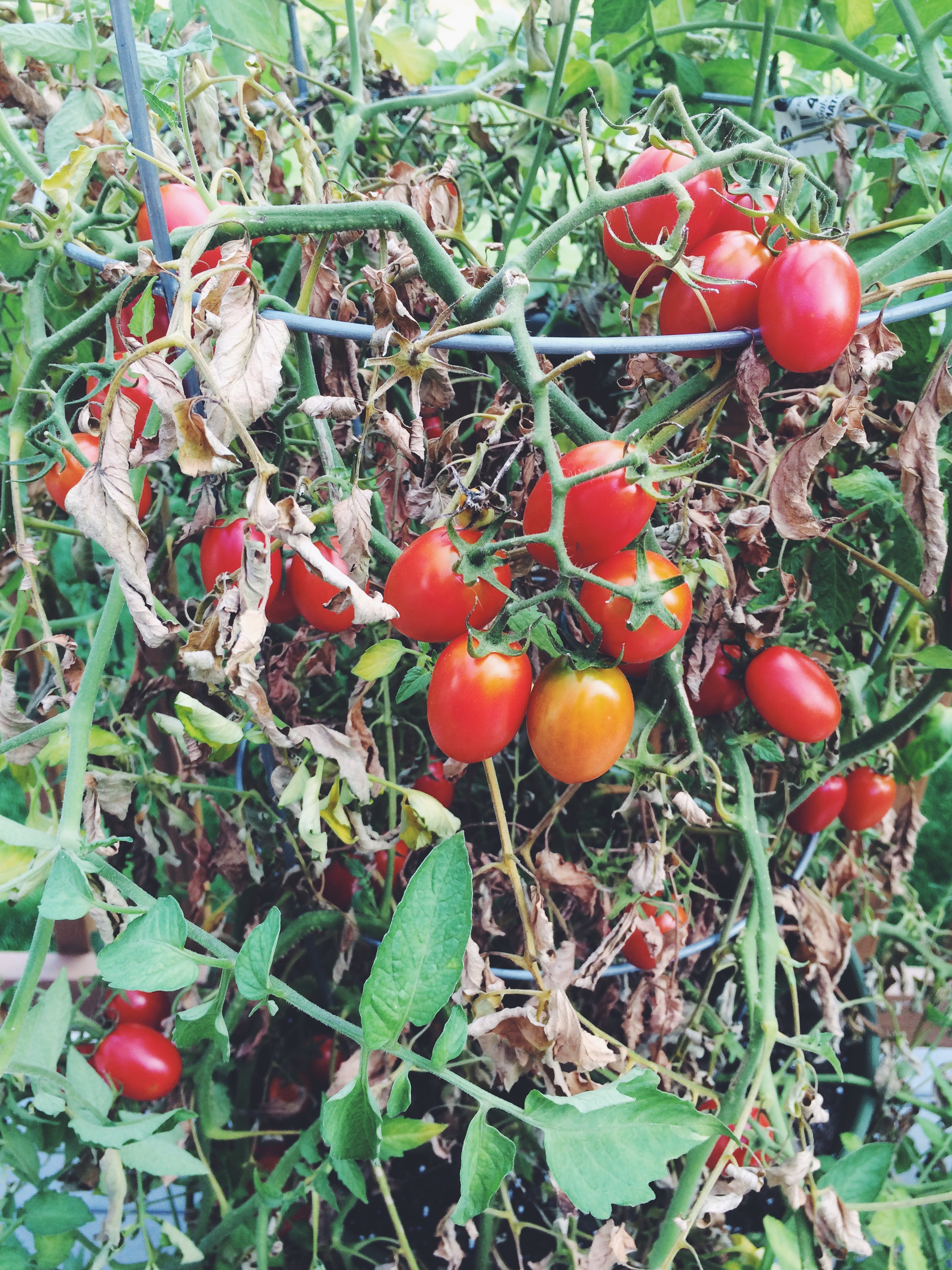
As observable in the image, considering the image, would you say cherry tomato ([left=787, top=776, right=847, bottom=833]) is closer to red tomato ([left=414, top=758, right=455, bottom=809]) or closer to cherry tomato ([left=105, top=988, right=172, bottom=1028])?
red tomato ([left=414, top=758, right=455, bottom=809])

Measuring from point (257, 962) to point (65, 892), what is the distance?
100mm

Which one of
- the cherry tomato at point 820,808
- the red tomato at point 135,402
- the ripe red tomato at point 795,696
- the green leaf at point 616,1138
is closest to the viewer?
the green leaf at point 616,1138

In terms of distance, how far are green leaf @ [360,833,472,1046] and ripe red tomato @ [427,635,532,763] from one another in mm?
67

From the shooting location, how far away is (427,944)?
1.37 feet

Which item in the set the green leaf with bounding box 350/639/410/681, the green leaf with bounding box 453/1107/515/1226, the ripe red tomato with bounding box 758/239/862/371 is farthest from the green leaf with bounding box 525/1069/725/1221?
the ripe red tomato with bounding box 758/239/862/371

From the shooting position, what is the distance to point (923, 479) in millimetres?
530

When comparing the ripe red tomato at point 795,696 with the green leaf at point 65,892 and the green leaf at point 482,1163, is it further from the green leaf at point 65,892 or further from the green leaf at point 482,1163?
the green leaf at point 65,892

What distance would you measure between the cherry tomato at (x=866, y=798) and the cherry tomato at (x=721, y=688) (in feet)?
0.61

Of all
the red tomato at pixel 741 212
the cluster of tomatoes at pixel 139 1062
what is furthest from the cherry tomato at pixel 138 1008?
the red tomato at pixel 741 212

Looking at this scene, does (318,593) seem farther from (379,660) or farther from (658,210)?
(658,210)

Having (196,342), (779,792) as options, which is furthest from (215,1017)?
(779,792)

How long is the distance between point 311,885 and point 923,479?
506 millimetres

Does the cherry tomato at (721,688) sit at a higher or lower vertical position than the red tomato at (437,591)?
lower

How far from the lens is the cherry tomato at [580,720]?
0.47 m
